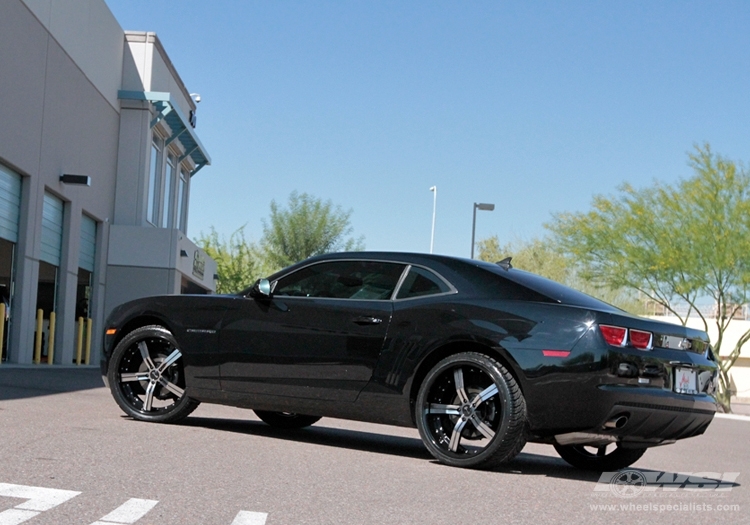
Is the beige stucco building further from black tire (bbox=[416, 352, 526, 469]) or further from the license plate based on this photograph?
the license plate

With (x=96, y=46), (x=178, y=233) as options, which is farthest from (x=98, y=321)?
(x=96, y=46)

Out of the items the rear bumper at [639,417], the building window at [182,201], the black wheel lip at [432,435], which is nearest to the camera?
the rear bumper at [639,417]

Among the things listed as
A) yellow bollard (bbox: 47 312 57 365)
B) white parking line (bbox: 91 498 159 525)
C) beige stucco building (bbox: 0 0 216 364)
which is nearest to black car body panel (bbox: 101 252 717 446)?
white parking line (bbox: 91 498 159 525)

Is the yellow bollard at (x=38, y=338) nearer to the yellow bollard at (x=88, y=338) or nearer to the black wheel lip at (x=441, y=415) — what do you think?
the yellow bollard at (x=88, y=338)

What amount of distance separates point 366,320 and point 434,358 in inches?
22.7

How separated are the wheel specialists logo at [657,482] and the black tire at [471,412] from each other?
0.64m

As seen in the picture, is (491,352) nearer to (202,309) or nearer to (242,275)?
Answer: (202,309)

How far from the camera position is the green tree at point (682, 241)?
112 feet

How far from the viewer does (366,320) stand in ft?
24.6

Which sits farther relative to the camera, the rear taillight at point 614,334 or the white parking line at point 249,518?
the rear taillight at point 614,334

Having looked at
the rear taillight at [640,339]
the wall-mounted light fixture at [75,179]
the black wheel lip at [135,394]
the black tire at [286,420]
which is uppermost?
the wall-mounted light fixture at [75,179]

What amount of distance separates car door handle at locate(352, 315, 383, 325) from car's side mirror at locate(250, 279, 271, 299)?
0.79 meters

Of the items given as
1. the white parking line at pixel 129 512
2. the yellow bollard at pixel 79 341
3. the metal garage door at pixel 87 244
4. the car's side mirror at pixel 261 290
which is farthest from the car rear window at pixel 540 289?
the metal garage door at pixel 87 244

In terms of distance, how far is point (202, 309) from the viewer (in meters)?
8.31
